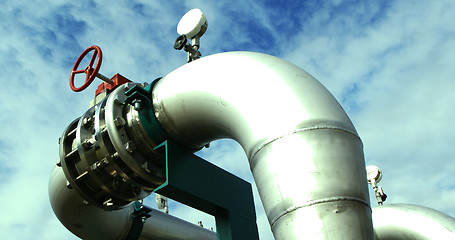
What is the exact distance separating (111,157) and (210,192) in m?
0.95

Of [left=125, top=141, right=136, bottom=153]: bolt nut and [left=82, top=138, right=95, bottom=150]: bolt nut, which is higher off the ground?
[left=82, top=138, right=95, bottom=150]: bolt nut

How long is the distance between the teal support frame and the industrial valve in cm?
24

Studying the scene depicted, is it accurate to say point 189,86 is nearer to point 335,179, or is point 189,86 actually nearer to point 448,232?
point 335,179

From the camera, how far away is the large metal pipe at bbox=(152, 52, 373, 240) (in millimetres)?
2783

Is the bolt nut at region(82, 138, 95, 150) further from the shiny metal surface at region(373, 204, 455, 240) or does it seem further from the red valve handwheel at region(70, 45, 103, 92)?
the shiny metal surface at region(373, 204, 455, 240)

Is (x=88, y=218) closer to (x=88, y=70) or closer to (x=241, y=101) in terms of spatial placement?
(x=88, y=70)

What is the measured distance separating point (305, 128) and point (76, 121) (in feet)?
9.18

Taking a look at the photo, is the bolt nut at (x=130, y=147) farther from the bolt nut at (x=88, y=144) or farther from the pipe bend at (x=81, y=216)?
the pipe bend at (x=81, y=216)

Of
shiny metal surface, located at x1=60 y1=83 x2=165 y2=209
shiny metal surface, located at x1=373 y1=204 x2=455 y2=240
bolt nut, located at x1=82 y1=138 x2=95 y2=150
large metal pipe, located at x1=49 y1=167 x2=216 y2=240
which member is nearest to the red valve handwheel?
shiny metal surface, located at x1=60 y1=83 x2=165 y2=209

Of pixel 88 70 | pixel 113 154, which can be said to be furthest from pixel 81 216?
pixel 88 70

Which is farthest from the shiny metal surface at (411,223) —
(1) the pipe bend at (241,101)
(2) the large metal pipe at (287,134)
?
(2) the large metal pipe at (287,134)

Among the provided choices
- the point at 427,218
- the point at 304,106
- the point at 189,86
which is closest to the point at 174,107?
the point at 189,86

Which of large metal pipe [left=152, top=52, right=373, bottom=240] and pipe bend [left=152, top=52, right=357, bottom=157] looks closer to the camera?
large metal pipe [left=152, top=52, right=373, bottom=240]

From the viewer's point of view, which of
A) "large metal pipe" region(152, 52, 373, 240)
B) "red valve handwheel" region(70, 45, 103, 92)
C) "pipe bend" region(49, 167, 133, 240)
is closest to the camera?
"large metal pipe" region(152, 52, 373, 240)
